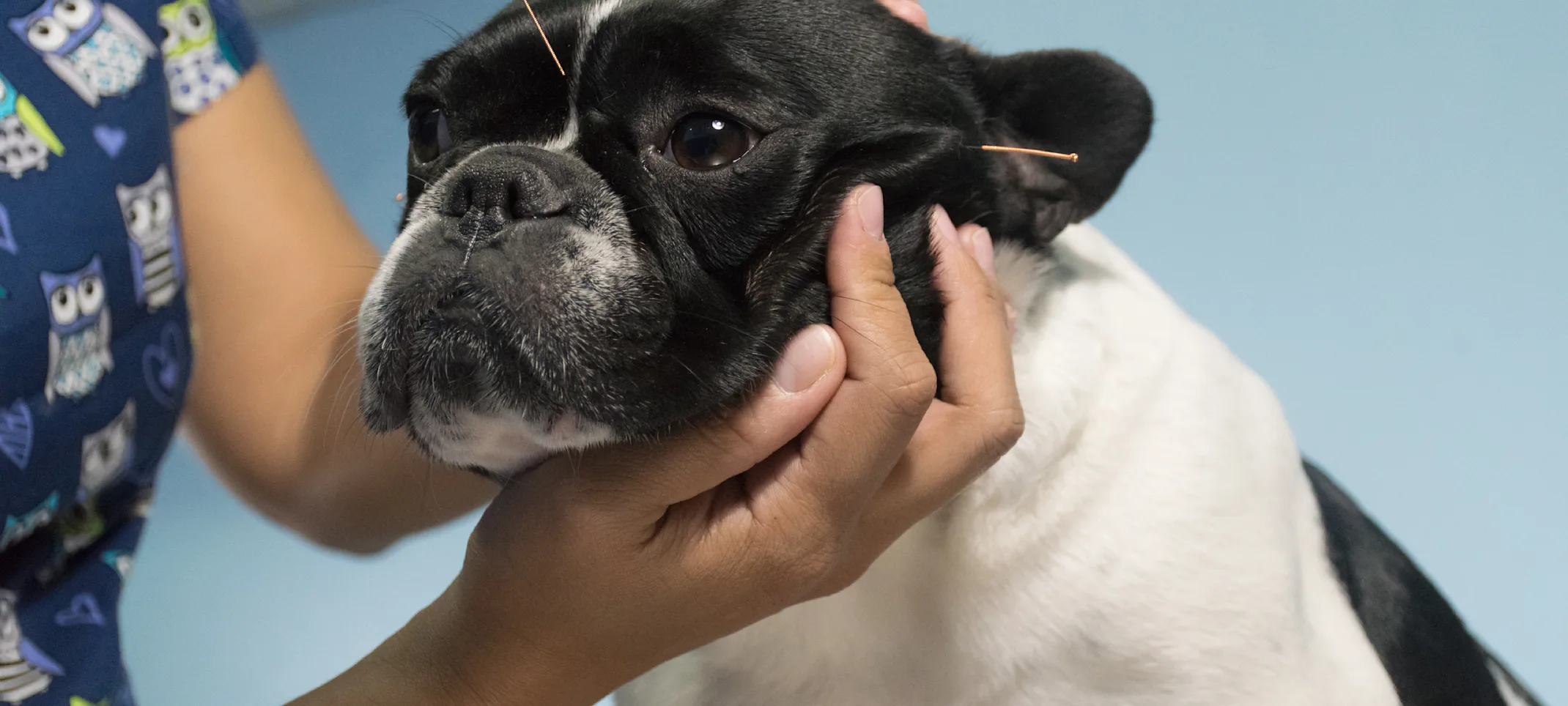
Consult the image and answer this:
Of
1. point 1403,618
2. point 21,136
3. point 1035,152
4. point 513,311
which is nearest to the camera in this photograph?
point 513,311

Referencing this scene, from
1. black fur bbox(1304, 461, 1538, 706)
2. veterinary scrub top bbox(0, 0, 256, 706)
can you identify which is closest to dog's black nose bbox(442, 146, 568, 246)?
veterinary scrub top bbox(0, 0, 256, 706)

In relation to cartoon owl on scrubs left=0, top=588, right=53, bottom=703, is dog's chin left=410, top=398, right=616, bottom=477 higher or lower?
higher

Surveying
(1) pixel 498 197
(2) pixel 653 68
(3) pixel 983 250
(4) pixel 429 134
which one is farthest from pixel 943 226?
(4) pixel 429 134

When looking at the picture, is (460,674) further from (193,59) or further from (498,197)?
(193,59)

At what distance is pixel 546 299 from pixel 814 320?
9.5 inches

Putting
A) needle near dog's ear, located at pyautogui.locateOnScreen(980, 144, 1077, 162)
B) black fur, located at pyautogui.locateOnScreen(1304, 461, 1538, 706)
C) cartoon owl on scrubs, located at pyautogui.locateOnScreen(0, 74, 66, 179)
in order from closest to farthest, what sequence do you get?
Result: cartoon owl on scrubs, located at pyautogui.locateOnScreen(0, 74, 66, 179) < needle near dog's ear, located at pyautogui.locateOnScreen(980, 144, 1077, 162) < black fur, located at pyautogui.locateOnScreen(1304, 461, 1538, 706)

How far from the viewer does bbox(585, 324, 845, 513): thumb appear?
2.97ft

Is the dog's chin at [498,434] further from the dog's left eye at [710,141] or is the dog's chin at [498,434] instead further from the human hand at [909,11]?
the human hand at [909,11]

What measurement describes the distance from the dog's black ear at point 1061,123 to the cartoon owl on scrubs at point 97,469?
0.97 metres

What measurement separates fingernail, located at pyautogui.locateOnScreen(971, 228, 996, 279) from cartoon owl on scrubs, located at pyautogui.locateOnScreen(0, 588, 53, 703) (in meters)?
1.01

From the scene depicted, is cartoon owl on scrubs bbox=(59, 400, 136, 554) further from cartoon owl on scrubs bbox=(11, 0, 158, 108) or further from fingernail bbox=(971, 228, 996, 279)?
fingernail bbox=(971, 228, 996, 279)

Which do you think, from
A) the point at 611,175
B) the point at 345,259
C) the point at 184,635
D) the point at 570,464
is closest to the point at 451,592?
the point at 570,464

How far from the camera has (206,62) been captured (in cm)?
138

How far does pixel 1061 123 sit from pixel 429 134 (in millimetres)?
674
